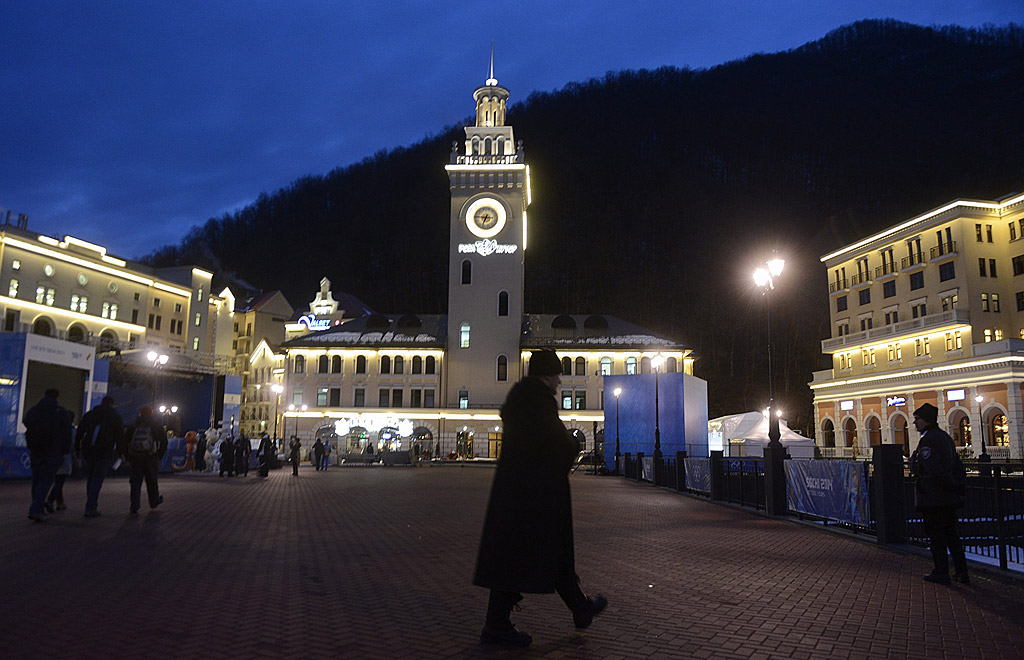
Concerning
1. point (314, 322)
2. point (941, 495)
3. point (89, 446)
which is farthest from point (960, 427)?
point (314, 322)

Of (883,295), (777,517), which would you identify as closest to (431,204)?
(883,295)

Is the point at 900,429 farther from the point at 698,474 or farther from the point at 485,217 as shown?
the point at 698,474

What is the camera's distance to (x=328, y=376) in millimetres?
59844

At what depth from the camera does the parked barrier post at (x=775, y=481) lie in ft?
46.2

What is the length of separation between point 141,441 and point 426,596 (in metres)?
8.23

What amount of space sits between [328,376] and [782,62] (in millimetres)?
151629

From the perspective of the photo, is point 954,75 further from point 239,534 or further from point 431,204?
point 239,534

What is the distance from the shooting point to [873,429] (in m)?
52.9

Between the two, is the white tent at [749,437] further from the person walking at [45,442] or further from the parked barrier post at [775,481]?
the person walking at [45,442]

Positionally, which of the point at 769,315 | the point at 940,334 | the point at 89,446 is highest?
the point at 940,334

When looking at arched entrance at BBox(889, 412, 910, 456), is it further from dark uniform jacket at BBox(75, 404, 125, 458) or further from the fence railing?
dark uniform jacket at BBox(75, 404, 125, 458)

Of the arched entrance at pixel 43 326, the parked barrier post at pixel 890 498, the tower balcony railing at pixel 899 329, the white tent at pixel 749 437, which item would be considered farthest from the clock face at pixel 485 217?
Answer: the parked barrier post at pixel 890 498

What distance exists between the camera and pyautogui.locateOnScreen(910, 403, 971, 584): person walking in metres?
7.07

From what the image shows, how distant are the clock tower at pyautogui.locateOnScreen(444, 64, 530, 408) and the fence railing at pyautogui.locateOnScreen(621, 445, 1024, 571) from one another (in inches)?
1662
